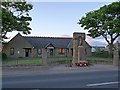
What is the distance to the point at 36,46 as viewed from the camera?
67562 millimetres

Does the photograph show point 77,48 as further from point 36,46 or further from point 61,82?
point 36,46

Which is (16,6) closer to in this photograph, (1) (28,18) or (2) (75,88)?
(1) (28,18)

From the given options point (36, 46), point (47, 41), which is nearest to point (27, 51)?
point (36, 46)

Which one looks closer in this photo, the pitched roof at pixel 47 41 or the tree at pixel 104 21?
the tree at pixel 104 21

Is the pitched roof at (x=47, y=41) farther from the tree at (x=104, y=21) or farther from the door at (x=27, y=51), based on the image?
the tree at (x=104, y=21)

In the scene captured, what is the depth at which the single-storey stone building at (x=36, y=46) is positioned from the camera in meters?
65.1

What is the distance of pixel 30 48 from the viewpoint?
66000 millimetres

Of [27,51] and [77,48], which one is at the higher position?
[77,48]

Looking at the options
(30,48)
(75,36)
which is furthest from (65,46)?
(75,36)

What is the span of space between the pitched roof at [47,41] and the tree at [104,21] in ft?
50.3

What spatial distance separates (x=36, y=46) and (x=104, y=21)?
2062 centimetres

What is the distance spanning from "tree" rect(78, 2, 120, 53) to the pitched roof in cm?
1533

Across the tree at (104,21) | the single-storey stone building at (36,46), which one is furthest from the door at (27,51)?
the tree at (104,21)

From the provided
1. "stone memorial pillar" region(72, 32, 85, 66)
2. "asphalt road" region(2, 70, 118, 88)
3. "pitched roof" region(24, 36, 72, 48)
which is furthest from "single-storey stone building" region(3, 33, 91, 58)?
"asphalt road" region(2, 70, 118, 88)
